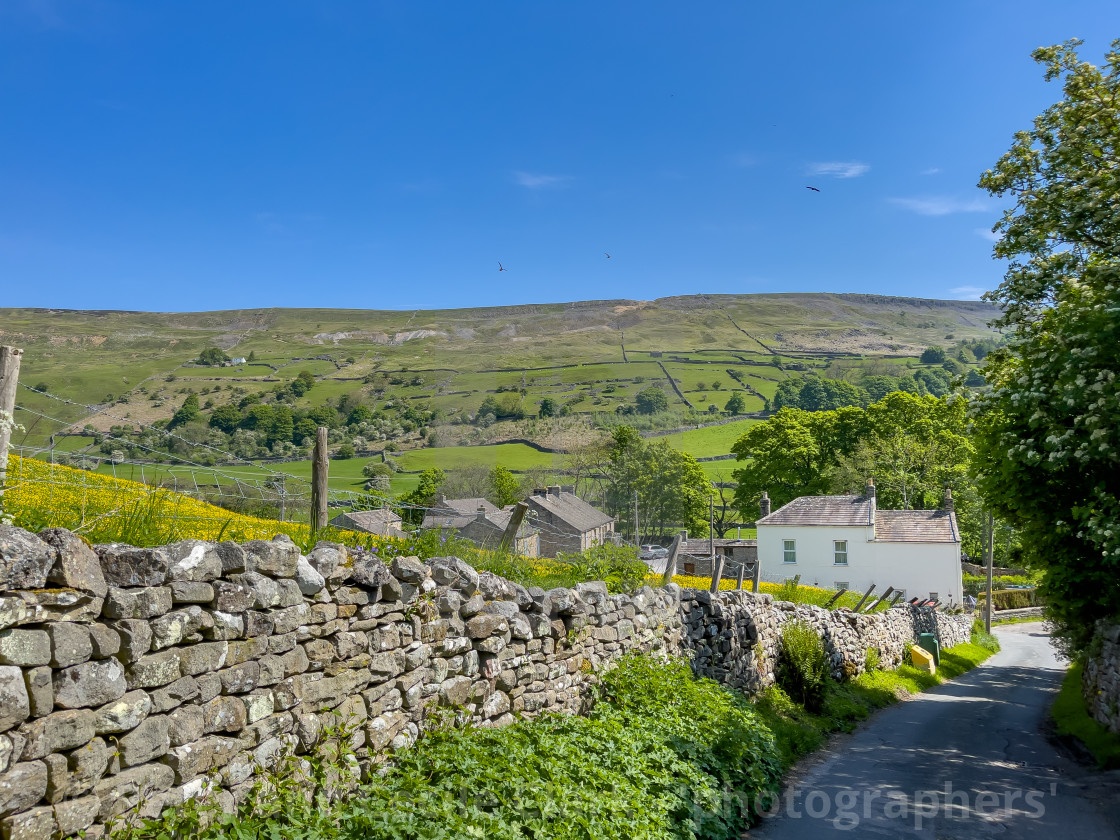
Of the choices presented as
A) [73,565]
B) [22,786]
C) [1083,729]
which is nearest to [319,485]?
[73,565]

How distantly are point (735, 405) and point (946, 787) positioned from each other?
95101 millimetres

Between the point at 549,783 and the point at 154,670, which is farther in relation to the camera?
the point at 549,783

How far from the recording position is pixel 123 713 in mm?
3373

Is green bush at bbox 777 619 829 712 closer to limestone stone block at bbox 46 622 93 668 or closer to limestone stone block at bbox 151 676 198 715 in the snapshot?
limestone stone block at bbox 151 676 198 715

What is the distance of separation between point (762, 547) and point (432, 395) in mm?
54919

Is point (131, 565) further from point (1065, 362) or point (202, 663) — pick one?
point (1065, 362)

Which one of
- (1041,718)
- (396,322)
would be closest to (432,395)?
(396,322)

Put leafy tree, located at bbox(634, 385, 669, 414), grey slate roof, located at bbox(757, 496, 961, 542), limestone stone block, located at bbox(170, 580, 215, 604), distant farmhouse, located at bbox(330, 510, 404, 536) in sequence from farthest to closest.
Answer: leafy tree, located at bbox(634, 385, 669, 414)
grey slate roof, located at bbox(757, 496, 961, 542)
distant farmhouse, located at bbox(330, 510, 404, 536)
limestone stone block, located at bbox(170, 580, 215, 604)

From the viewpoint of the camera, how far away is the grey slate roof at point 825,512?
3938 centimetres

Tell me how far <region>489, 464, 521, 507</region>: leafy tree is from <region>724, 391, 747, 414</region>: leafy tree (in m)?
42.5

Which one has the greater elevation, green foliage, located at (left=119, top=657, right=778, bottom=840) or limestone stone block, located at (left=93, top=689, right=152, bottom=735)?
limestone stone block, located at (left=93, top=689, right=152, bottom=735)

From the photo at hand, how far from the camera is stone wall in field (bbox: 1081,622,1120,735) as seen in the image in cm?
1212

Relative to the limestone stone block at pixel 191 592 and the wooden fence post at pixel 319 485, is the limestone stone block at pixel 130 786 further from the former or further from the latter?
the wooden fence post at pixel 319 485

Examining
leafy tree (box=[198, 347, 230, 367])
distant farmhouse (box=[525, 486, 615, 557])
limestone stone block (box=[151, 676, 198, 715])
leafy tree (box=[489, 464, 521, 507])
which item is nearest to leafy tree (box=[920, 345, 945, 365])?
distant farmhouse (box=[525, 486, 615, 557])
